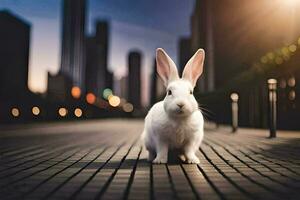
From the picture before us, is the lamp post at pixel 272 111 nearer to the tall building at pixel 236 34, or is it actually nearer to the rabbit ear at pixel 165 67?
the rabbit ear at pixel 165 67

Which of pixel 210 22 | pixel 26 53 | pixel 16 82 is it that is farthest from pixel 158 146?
pixel 26 53

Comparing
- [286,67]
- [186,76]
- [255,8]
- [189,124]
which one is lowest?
[189,124]

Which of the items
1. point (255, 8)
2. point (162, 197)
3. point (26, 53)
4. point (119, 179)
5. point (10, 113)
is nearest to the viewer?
point (162, 197)

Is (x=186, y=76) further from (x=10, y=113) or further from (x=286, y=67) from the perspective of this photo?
(x=10, y=113)

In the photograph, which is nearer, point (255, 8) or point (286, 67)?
point (286, 67)

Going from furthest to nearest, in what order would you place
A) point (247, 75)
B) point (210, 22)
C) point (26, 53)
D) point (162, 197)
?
point (26, 53)
point (210, 22)
point (247, 75)
point (162, 197)

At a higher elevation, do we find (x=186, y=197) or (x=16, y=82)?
(x=16, y=82)

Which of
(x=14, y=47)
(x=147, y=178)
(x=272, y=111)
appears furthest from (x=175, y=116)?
(x=14, y=47)
